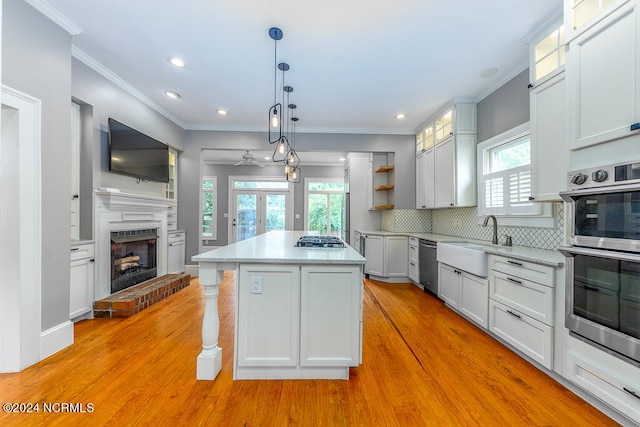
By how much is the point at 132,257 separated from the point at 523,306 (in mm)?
4283

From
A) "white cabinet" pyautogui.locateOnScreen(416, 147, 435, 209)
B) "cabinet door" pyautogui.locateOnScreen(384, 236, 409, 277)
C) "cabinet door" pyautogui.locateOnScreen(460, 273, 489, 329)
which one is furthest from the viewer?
"cabinet door" pyautogui.locateOnScreen(384, 236, 409, 277)

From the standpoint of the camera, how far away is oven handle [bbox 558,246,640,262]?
5.08 feet

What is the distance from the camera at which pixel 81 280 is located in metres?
2.95

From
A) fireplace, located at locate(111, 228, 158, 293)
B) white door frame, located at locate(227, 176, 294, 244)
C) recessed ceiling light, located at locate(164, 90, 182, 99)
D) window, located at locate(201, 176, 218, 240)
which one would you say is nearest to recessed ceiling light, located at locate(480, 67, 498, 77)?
recessed ceiling light, located at locate(164, 90, 182, 99)

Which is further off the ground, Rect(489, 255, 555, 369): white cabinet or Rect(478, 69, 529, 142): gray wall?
Rect(478, 69, 529, 142): gray wall

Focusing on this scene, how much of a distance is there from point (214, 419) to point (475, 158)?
3.84 m

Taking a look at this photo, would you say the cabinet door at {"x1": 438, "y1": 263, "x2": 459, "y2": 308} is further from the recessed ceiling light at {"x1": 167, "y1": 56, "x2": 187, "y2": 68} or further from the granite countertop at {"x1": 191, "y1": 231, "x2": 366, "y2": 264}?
the recessed ceiling light at {"x1": 167, "y1": 56, "x2": 187, "y2": 68}

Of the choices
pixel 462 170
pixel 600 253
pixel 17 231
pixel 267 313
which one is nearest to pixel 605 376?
pixel 600 253

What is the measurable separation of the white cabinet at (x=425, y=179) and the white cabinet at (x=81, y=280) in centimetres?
438

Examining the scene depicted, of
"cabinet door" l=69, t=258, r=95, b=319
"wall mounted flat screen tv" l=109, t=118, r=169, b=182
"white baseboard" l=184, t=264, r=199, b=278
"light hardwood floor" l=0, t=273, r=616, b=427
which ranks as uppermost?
"wall mounted flat screen tv" l=109, t=118, r=169, b=182

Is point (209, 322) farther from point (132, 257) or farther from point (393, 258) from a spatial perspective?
point (393, 258)

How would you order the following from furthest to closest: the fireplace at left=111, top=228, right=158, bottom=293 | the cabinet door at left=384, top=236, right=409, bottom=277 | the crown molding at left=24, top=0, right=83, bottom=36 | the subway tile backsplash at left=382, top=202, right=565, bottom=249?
the cabinet door at left=384, top=236, right=409, bottom=277 < the fireplace at left=111, top=228, right=158, bottom=293 < the subway tile backsplash at left=382, top=202, right=565, bottom=249 < the crown molding at left=24, top=0, right=83, bottom=36

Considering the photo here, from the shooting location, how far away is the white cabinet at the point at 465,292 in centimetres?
279

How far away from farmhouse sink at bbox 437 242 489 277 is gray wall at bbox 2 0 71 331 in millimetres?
3700
